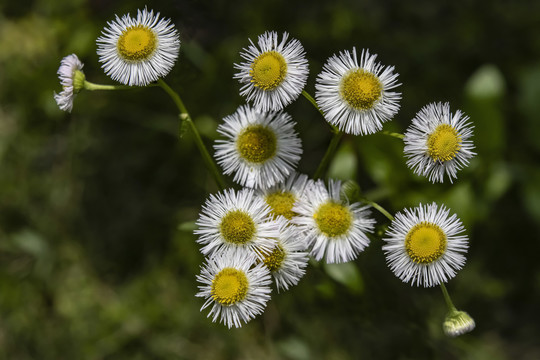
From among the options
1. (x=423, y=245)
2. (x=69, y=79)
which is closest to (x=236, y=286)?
(x=423, y=245)

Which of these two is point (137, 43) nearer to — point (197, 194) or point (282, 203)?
point (282, 203)

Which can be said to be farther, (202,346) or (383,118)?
(202,346)

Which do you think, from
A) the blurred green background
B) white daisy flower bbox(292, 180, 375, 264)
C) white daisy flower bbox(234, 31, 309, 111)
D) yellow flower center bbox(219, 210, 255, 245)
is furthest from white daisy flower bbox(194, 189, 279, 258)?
the blurred green background

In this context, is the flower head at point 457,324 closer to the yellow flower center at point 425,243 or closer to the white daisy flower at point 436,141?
the yellow flower center at point 425,243

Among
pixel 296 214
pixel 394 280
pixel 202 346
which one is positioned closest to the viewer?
pixel 296 214

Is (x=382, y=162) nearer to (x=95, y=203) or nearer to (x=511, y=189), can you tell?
(x=511, y=189)

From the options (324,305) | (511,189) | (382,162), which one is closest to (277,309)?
(324,305)

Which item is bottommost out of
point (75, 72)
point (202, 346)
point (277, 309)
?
point (202, 346)
